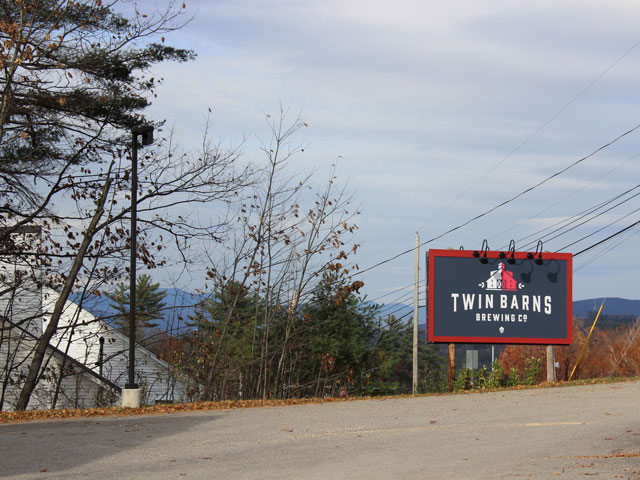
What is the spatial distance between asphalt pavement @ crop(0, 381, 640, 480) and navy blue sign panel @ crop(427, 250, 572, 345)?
5.25 m

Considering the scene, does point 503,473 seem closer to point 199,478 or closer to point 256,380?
point 199,478

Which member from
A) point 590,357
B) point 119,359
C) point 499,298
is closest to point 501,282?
point 499,298

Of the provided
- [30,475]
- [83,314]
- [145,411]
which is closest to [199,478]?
[30,475]

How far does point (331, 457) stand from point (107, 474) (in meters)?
2.78

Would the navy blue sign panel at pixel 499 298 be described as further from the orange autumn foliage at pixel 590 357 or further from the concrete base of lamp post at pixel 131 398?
the orange autumn foliage at pixel 590 357

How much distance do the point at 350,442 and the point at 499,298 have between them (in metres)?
11.0

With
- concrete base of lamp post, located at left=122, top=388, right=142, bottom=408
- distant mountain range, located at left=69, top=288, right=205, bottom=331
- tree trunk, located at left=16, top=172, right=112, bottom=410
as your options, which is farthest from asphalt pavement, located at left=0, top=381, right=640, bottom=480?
tree trunk, located at left=16, top=172, right=112, bottom=410

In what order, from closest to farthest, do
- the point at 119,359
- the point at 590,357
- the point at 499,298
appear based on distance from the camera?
the point at 499,298, the point at 119,359, the point at 590,357

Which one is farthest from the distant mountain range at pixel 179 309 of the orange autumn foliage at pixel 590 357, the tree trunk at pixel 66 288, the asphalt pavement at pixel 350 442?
the orange autumn foliage at pixel 590 357

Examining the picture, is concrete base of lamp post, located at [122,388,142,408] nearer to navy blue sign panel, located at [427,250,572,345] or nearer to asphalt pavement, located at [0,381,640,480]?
asphalt pavement, located at [0,381,640,480]

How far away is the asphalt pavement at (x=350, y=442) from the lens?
8.69 metres

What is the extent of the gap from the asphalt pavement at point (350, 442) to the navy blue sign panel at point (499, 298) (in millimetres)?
5246

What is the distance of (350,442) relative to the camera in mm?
10859

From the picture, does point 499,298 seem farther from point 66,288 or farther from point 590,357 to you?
point 590,357
